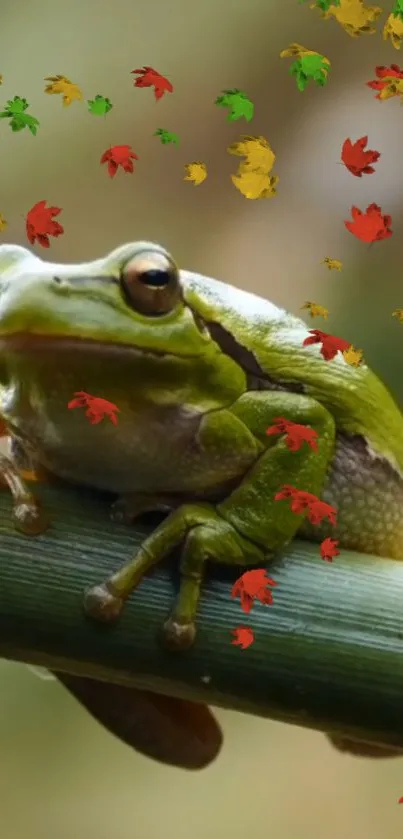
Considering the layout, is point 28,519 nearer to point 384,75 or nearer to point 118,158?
point 118,158

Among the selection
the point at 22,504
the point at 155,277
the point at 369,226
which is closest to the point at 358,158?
the point at 369,226

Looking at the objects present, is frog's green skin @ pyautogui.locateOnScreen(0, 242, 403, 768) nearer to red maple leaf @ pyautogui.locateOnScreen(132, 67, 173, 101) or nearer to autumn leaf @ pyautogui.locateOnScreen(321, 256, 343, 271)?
autumn leaf @ pyautogui.locateOnScreen(321, 256, 343, 271)

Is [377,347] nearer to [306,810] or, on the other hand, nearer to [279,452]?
[279,452]

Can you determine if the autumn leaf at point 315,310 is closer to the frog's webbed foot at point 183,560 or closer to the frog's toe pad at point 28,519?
the frog's webbed foot at point 183,560

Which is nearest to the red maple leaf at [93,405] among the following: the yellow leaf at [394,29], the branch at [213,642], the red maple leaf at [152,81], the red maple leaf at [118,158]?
the branch at [213,642]

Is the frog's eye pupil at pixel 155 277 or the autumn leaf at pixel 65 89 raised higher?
the autumn leaf at pixel 65 89

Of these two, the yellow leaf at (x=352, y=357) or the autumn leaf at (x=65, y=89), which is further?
the autumn leaf at (x=65, y=89)

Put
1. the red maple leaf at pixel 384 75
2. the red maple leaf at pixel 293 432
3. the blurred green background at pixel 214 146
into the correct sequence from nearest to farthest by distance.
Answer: the red maple leaf at pixel 293 432 → the red maple leaf at pixel 384 75 → the blurred green background at pixel 214 146

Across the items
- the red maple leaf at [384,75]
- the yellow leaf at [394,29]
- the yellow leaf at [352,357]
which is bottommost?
the yellow leaf at [352,357]
